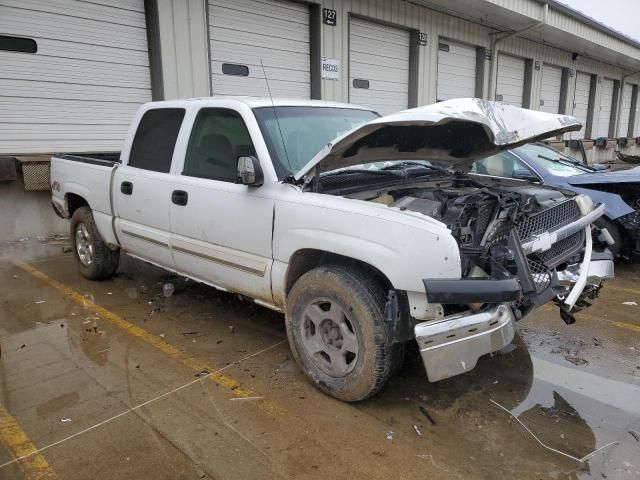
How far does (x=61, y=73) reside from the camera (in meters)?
7.75

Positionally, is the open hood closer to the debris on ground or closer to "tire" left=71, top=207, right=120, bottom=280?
the debris on ground

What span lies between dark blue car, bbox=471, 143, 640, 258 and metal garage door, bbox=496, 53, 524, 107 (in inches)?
460

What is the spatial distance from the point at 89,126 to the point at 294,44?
15.3 ft

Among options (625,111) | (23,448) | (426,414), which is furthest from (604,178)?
(625,111)

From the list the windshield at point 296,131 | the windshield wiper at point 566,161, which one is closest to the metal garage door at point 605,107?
the windshield wiper at point 566,161

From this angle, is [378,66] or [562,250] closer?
[562,250]

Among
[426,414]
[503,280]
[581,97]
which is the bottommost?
[426,414]

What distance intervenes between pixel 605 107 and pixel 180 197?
26.4m

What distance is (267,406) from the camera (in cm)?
312

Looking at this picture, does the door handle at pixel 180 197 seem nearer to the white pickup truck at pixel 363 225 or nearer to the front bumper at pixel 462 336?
the white pickup truck at pixel 363 225

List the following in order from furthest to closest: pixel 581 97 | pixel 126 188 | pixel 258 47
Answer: pixel 581 97, pixel 258 47, pixel 126 188

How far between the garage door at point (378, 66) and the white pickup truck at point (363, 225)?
317 inches

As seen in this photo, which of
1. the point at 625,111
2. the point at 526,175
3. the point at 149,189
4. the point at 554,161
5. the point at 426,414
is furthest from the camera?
the point at 625,111

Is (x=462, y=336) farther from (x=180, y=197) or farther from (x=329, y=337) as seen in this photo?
(x=180, y=197)
